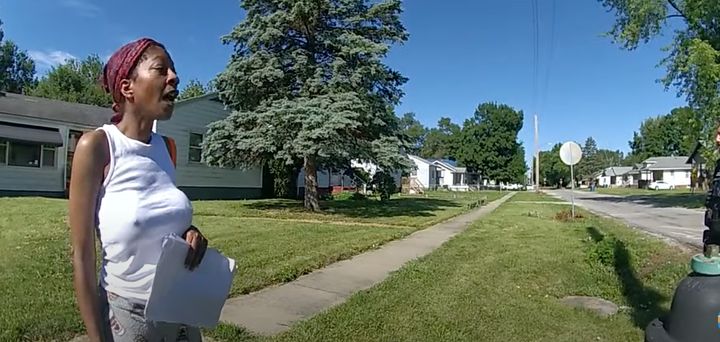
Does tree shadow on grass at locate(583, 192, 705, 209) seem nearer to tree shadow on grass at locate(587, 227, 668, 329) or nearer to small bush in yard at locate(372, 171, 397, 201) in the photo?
small bush in yard at locate(372, 171, 397, 201)

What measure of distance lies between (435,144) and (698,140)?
302ft

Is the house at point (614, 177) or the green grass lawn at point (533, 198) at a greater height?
the house at point (614, 177)

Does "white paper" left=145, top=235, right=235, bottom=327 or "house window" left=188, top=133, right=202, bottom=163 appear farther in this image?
"house window" left=188, top=133, right=202, bottom=163

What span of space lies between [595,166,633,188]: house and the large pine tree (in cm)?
10139

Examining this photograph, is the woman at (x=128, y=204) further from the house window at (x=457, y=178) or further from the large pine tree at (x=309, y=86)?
the house window at (x=457, y=178)

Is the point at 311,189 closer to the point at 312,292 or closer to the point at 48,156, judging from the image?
the point at 48,156

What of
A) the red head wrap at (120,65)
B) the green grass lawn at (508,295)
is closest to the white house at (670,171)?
the green grass lawn at (508,295)

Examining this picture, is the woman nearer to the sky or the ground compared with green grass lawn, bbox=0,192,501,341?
nearer to the sky

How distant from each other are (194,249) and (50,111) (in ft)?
74.9

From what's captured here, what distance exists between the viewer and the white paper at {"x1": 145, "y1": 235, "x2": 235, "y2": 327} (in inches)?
58.9

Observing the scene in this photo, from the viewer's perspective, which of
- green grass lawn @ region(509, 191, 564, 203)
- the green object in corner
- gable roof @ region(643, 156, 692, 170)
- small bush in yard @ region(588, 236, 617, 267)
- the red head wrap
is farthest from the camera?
gable roof @ region(643, 156, 692, 170)

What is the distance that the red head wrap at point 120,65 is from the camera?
166 centimetres

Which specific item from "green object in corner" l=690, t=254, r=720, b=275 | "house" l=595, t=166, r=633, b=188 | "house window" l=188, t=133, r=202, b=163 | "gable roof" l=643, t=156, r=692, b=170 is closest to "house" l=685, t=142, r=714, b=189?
"house window" l=188, t=133, r=202, b=163

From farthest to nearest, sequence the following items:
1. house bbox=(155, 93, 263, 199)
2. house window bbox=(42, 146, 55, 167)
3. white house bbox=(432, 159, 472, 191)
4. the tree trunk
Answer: white house bbox=(432, 159, 472, 191) → house bbox=(155, 93, 263, 199) → house window bbox=(42, 146, 55, 167) → the tree trunk
